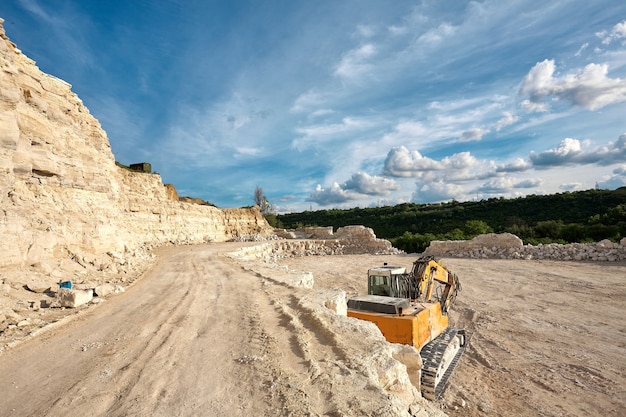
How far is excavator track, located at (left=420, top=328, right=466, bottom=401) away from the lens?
5582 mm

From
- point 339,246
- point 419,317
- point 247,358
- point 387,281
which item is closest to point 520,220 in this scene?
point 339,246

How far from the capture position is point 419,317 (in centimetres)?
640

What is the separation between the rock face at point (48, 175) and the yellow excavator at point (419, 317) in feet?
28.0

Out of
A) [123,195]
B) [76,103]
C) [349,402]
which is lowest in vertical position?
[349,402]

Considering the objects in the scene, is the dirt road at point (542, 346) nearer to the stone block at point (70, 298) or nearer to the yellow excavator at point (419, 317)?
the yellow excavator at point (419, 317)

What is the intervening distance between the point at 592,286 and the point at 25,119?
912 inches

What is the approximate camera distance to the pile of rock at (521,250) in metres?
20.9

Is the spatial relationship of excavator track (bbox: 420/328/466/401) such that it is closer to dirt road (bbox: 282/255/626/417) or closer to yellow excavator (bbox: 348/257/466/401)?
yellow excavator (bbox: 348/257/466/401)

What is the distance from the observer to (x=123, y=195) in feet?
71.7

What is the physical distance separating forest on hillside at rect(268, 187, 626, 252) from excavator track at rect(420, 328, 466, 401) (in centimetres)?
2469

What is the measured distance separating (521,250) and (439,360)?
892 inches

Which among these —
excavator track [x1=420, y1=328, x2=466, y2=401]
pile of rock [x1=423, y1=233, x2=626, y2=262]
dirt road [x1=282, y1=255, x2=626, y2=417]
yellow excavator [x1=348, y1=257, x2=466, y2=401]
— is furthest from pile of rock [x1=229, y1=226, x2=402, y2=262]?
excavator track [x1=420, y1=328, x2=466, y2=401]

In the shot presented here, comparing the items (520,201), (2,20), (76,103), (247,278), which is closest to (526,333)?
(247,278)

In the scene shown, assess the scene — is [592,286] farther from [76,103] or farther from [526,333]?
[76,103]
